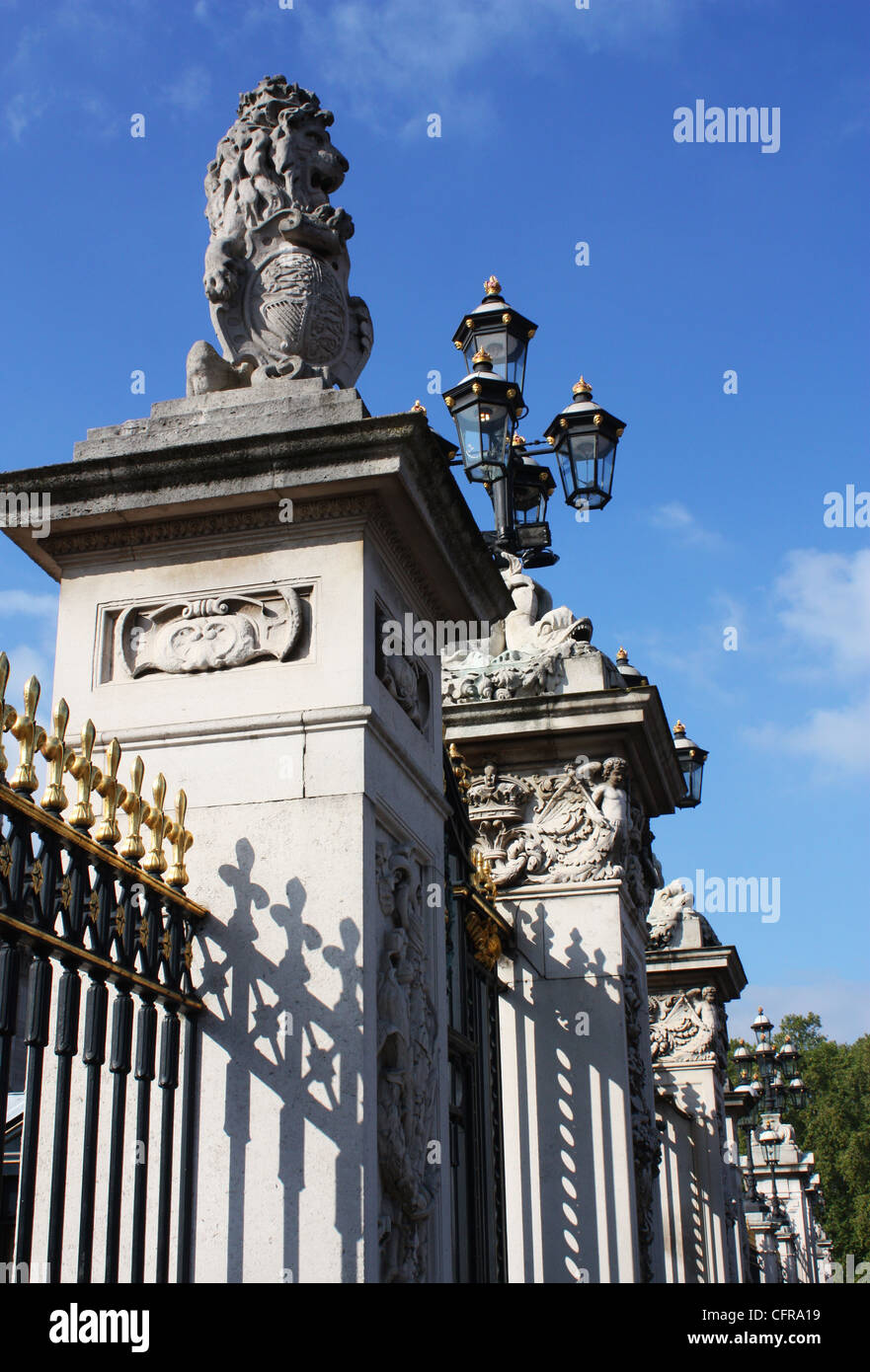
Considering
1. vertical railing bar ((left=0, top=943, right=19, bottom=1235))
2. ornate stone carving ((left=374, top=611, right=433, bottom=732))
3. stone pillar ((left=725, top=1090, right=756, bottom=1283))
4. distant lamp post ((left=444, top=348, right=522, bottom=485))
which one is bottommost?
stone pillar ((left=725, top=1090, right=756, bottom=1283))

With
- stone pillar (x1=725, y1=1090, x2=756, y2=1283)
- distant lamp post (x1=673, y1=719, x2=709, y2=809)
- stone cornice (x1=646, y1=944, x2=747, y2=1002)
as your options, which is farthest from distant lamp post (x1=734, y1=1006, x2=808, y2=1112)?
distant lamp post (x1=673, y1=719, x2=709, y2=809)

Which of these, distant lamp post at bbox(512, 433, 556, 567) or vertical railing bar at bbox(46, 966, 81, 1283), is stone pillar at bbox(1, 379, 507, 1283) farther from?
distant lamp post at bbox(512, 433, 556, 567)

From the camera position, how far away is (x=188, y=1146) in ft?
14.8

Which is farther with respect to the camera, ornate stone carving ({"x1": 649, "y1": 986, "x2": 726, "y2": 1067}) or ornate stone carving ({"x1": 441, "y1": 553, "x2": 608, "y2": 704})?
ornate stone carving ({"x1": 649, "y1": 986, "x2": 726, "y2": 1067})

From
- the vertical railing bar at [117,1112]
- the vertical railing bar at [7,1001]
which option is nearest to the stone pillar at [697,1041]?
the vertical railing bar at [117,1112]

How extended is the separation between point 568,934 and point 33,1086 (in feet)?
17.0

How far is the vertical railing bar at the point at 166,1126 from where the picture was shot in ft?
14.2

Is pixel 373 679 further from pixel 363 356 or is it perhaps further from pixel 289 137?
pixel 289 137

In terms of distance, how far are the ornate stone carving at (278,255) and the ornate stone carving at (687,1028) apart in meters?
12.4

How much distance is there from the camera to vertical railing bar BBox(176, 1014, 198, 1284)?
14.4 ft

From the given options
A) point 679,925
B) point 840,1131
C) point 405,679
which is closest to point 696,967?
point 679,925

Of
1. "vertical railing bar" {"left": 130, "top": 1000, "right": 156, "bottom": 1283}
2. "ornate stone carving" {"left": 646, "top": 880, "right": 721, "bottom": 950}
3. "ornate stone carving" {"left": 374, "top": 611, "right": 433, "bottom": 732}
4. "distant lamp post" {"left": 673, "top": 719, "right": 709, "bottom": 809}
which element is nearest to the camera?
"vertical railing bar" {"left": 130, "top": 1000, "right": 156, "bottom": 1283}

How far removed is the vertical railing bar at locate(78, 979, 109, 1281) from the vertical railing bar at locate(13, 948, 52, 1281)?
0.16 meters

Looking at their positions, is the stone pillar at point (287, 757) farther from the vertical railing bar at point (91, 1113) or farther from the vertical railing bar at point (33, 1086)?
the vertical railing bar at point (33, 1086)
